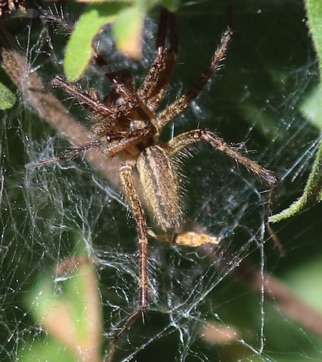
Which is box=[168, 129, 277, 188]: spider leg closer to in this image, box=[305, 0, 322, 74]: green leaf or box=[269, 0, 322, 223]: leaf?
box=[269, 0, 322, 223]: leaf

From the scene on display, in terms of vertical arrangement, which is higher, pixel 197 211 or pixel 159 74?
pixel 159 74

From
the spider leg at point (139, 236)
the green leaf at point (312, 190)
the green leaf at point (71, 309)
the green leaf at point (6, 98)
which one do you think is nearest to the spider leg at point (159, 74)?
the spider leg at point (139, 236)

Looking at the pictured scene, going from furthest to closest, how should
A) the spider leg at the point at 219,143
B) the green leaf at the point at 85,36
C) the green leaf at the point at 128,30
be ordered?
the spider leg at the point at 219,143 → the green leaf at the point at 85,36 → the green leaf at the point at 128,30

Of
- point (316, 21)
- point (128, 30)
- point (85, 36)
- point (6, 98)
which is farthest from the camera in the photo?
point (6, 98)

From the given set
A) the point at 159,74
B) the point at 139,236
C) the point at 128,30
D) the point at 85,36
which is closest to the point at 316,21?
the point at 85,36

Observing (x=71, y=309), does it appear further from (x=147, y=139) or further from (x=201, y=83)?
(x=201, y=83)

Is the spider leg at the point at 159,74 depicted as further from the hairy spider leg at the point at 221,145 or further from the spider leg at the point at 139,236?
the spider leg at the point at 139,236

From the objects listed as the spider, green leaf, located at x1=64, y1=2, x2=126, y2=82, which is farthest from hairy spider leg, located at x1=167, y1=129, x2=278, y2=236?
green leaf, located at x1=64, y1=2, x2=126, y2=82

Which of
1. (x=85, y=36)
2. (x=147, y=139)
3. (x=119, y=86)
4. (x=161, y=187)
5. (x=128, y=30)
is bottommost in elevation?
(x=161, y=187)
